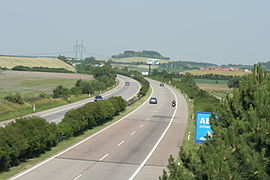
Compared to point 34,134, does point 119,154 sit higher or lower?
lower

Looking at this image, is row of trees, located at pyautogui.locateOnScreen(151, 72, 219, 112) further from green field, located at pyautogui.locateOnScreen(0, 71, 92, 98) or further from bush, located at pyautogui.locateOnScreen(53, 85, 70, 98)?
A: green field, located at pyautogui.locateOnScreen(0, 71, 92, 98)

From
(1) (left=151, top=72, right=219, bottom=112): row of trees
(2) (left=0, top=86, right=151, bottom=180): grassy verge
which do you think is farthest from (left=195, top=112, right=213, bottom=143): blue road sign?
(2) (left=0, top=86, right=151, bottom=180): grassy verge

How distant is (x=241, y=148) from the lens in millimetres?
10461

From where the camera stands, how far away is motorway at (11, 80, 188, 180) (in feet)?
73.3

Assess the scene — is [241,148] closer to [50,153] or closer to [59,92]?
[50,153]

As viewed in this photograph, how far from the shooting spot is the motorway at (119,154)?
22344 mm

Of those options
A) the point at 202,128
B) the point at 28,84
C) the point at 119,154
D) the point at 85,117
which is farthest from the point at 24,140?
the point at 28,84

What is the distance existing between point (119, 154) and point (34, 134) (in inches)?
225

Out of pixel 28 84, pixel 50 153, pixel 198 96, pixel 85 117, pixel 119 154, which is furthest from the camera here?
pixel 28 84

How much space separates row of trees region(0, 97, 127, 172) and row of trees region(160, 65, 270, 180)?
11.8 m

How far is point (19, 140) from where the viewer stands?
23.0m

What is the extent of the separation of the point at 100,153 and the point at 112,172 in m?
5.11

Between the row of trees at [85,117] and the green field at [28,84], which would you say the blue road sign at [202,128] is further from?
the green field at [28,84]

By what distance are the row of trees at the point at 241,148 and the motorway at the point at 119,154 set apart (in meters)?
9.77
